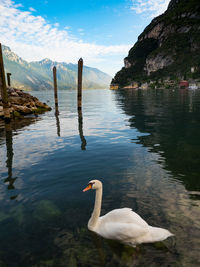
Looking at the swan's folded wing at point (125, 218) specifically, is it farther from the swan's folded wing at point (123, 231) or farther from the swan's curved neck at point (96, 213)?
the swan's curved neck at point (96, 213)

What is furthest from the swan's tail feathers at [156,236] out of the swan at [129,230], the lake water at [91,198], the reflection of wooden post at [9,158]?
the reflection of wooden post at [9,158]

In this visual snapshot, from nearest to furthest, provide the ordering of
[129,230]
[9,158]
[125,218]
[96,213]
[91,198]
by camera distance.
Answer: [129,230], [125,218], [96,213], [91,198], [9,158]

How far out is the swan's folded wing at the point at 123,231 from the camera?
3.97 m

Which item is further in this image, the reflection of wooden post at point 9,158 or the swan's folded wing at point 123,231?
the reflection of wooden post at point 9,158

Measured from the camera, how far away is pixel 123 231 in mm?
4031

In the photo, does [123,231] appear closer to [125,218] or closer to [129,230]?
[129,230]

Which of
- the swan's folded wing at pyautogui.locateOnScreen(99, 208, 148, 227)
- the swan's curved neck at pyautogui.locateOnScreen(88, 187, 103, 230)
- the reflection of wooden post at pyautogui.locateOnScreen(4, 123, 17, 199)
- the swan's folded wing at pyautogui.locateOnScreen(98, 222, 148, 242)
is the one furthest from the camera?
the reflection of wooden post at pyautogui.locateOnScreen(4, 123, 17, 199)

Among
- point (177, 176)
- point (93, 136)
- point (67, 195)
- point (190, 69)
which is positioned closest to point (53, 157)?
point (67, 195)

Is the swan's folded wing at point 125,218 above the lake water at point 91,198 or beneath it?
above

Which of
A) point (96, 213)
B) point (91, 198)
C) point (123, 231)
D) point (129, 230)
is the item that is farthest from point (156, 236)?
point (91, 198)

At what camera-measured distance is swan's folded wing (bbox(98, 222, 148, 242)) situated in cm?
397

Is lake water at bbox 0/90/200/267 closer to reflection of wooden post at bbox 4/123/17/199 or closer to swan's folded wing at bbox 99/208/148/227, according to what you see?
reflection of wooden post at bbox 4/123/17/199

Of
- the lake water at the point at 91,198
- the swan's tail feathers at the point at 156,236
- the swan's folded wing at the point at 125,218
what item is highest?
the swan's folded wing at the point at 125,218

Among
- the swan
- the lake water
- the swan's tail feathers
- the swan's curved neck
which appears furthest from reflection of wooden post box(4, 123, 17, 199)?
the swan's tail feathers
